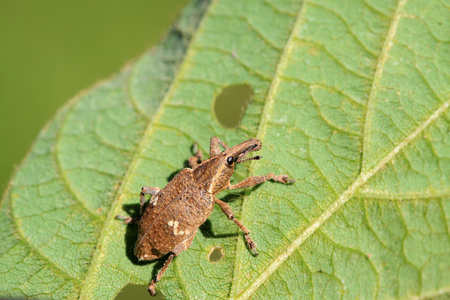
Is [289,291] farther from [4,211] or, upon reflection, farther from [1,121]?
[1,121]

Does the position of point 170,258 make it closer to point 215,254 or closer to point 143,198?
point 215,254

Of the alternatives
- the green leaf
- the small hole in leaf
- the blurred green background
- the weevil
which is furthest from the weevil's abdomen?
the blurred green background

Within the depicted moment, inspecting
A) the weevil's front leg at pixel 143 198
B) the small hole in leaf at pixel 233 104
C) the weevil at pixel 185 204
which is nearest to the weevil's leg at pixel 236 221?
the weevil at pixel 185 204

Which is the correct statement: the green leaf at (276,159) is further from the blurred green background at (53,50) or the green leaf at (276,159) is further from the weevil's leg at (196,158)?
the blurred green background at (53,50)

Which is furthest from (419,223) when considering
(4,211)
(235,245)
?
(4,211)

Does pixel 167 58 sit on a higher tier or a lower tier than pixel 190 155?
higher

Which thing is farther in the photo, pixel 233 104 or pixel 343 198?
pixel 233 104

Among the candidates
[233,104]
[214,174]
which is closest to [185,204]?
[214,174]
